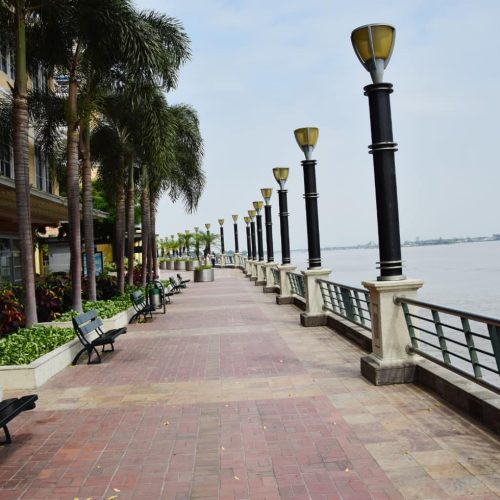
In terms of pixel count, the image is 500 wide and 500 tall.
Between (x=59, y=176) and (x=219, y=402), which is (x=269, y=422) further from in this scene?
(x=59, y=176)

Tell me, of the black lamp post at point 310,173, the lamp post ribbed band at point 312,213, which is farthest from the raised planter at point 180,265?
A: the black lamp post at point 310,173

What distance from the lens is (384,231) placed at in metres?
7.24

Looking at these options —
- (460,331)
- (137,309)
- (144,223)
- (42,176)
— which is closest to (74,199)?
(137,309)

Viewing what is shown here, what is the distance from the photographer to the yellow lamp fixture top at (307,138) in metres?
12.6

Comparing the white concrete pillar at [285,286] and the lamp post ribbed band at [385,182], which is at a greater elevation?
the lamp post ribbed band at [385,182]

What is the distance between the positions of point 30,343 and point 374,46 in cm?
679

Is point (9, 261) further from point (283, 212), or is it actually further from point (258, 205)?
point (258, 205)

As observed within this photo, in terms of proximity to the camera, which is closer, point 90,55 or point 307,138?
point 307,138

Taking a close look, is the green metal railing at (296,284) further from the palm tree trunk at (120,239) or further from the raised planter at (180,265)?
the raised planter at (180,265)

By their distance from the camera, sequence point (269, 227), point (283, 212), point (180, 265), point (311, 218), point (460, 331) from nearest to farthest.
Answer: point (460, 331)
point (311, 218)
point (283, 212)
point (269, 227)
point (180, 265)

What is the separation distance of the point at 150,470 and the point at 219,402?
2051 millimetres

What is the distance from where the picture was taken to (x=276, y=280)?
24.5m

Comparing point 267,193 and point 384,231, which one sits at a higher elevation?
point 267,193

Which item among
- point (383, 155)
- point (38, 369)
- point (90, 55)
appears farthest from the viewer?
point (90, 55)
